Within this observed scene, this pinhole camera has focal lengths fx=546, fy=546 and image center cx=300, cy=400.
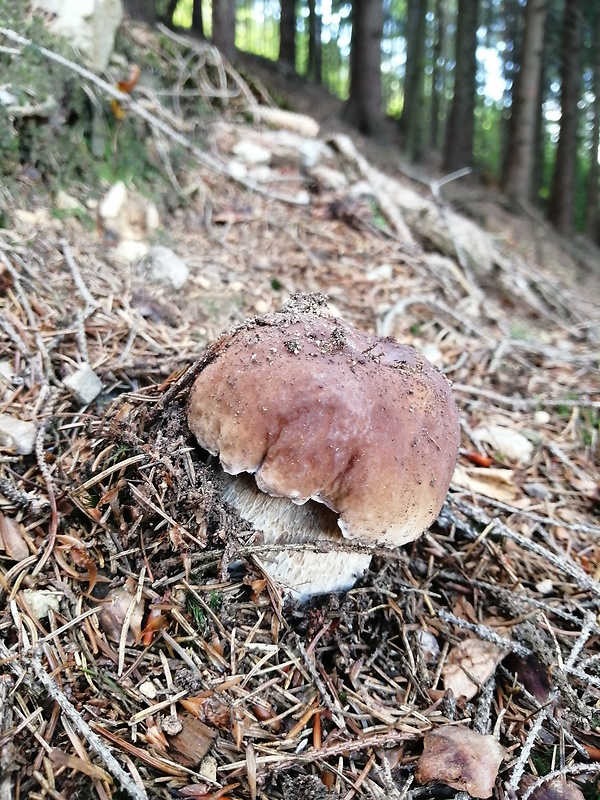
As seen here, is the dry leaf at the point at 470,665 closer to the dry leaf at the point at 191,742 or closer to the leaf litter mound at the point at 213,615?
the leaf litter mound at the point at 213,615

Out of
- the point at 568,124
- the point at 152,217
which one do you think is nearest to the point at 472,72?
the point at 568,124

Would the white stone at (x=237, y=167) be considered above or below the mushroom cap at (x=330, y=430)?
above

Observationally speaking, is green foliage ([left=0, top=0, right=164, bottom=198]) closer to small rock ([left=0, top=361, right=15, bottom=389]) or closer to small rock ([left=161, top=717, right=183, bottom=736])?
small rock ([left=0, top=361, right=15, bottom=389])

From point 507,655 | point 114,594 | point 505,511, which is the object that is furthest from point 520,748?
point 114,594

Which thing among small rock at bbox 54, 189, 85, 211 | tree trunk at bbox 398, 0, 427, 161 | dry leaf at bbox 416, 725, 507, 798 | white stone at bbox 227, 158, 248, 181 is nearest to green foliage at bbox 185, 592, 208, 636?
dry leaf at bbox 416, 725, 507, 798

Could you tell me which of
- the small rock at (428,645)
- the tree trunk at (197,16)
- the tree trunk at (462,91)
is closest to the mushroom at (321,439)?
the small rock at (428,645)
